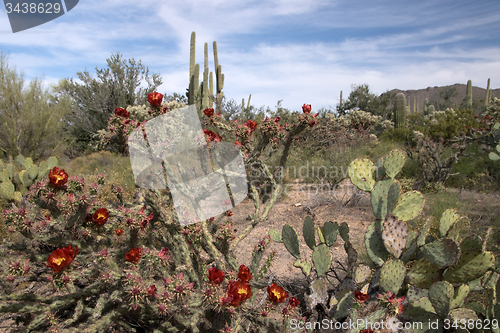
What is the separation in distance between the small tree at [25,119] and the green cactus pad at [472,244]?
12502 mm

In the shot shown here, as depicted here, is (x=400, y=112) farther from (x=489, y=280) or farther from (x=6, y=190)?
(x=6, y=190)

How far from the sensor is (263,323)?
6.57 ft

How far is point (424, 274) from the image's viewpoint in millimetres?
2238

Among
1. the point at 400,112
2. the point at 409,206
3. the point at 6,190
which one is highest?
the point at 400,112

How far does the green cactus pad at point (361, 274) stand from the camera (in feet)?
8.82

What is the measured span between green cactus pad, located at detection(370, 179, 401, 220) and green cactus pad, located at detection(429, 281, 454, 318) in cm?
61

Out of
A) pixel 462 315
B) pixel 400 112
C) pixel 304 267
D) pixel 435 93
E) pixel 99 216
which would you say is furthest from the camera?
pixel 435 93

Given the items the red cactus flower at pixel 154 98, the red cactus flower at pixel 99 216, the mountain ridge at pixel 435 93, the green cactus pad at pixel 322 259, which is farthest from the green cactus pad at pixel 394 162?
the mountain ridge at pixel 435 93

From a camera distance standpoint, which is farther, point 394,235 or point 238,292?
point 394,235

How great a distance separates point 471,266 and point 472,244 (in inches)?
5.9

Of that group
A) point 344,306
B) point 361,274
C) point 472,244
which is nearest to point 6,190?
point 344,306

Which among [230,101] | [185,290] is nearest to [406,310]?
[185,290]

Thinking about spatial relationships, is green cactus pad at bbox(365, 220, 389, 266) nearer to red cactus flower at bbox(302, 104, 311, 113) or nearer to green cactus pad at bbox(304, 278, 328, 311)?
green cactus pad at bbox(304, 278, 328, 311)

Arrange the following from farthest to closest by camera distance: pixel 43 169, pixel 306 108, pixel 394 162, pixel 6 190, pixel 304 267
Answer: pixel 43 169, pixel 6 190, pixel 306 108, pixel 304 267, pixel 394 162
